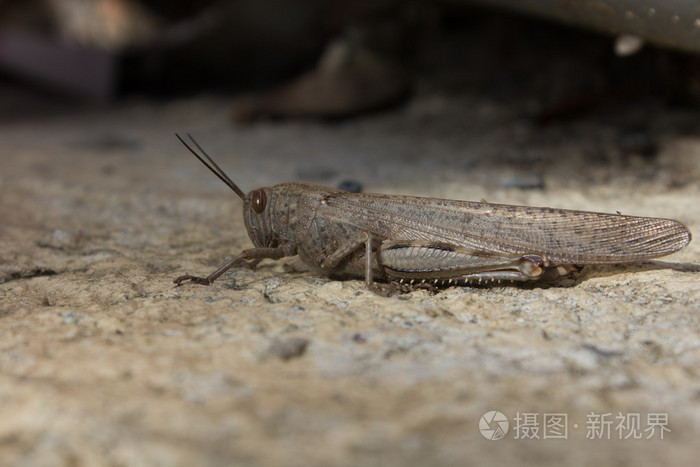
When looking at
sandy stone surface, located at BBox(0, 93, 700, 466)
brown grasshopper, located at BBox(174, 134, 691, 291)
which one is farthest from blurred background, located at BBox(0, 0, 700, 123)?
brown grasshopper, located at BBox(174, 134, 691, 291)

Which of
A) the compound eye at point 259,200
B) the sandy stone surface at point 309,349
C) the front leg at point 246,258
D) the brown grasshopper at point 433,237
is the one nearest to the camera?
the sandy stone surface at point 309,349

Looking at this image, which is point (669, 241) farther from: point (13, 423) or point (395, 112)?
point (395, 112)

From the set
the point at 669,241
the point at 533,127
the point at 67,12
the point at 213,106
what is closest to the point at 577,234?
the point at 669,241

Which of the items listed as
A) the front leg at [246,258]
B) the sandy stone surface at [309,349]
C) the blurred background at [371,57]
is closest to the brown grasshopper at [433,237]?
the front leg at [246,258]

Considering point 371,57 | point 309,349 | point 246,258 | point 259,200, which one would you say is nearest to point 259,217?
point 259,200

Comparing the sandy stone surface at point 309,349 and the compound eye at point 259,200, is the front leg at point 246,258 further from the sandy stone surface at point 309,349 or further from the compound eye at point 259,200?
the compound eye at point 259,200

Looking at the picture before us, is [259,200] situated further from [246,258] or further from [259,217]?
[246,258]
